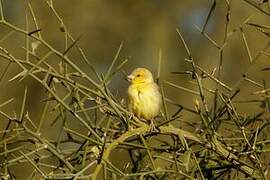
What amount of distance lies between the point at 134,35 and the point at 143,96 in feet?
20.5

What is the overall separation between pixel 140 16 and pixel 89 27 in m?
0.78

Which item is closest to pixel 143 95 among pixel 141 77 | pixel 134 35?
pixel 141 77

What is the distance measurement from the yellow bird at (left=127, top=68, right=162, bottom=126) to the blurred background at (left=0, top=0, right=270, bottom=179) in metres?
4.32

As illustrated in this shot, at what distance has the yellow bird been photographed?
3.68 m

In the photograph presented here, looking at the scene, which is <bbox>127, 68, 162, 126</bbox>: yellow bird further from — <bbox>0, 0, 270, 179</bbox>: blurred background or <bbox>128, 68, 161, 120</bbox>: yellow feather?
<bbox>0, 0, 270, 179</bbox>: blurred background

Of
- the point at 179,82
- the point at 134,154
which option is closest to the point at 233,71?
the point at 179,82

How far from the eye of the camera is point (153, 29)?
1010 cm

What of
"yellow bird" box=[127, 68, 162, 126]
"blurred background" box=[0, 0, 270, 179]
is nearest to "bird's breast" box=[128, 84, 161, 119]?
"yellow bird" box=[127, 68, 162, 126]

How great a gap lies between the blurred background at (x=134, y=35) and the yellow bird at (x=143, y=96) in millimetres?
4316

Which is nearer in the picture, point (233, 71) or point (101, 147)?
point (101, 147)

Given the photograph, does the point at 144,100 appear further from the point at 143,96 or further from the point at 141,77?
the point at 141,77

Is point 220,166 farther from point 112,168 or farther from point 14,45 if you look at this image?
point 14,45

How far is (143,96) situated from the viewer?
3.87 meters

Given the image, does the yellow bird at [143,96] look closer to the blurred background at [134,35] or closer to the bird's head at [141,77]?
the bird's head at [141,77]
